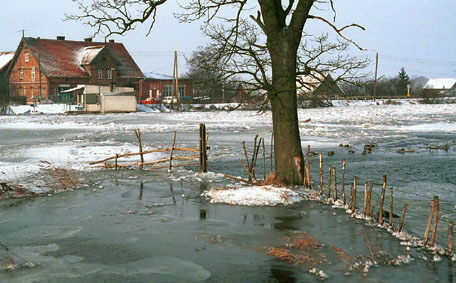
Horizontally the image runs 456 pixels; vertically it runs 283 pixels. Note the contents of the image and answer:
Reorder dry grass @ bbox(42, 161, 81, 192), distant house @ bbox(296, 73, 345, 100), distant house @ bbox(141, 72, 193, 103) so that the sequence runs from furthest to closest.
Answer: distant house @ bbox(141, 72, 193, 103) → dry grass @ bbox(42, 161, 81, 192) → distant house @ bbox(296, 73, 345, 100)

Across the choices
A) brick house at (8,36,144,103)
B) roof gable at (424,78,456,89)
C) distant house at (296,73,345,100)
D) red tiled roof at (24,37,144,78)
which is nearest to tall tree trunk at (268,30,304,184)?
distant house at (296,73,345,100)

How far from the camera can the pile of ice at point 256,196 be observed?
11.1 metres

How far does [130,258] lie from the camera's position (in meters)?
7.60

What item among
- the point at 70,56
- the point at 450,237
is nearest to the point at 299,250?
the point at 450,237

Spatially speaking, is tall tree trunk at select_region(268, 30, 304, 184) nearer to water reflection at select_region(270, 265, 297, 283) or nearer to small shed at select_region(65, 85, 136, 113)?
water reflection at select_region(270, 265, 297, 283)

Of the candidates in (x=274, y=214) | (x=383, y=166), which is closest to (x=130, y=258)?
(x=274, y=214)

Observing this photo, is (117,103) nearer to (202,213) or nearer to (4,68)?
(4,68)

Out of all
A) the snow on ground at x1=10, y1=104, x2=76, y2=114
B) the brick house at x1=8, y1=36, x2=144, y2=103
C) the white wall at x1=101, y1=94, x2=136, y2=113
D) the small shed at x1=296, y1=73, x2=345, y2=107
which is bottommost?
the snow on ground at x1=10, y1=104, x2=76, y2=114

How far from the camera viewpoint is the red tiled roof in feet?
218

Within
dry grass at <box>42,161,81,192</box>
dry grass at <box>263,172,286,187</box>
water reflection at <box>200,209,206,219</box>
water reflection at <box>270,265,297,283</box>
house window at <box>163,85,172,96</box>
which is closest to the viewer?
water reflection at <box>270,265,297,283</box>

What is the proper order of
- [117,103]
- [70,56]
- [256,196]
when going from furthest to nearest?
1. [70,56]
2. [117,103]
3. [256,196]

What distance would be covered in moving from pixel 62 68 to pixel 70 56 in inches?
122

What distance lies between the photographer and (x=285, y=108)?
11.7 metres

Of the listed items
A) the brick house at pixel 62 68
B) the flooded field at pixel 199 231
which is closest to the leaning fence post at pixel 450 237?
the flooded field at pixel 199 231
